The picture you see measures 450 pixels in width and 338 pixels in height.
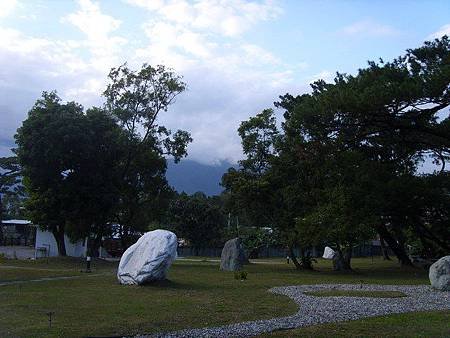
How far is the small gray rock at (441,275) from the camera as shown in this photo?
61.7ft

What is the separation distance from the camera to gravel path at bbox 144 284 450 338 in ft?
33.7

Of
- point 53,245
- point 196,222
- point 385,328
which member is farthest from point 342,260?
point 196,222

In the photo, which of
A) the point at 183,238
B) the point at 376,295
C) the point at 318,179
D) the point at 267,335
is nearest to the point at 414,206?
the point at 318,179

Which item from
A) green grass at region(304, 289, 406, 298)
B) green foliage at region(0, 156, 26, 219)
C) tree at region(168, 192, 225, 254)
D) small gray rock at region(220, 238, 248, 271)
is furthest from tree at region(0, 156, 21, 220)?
green grass at region(304, 289, 406, 298)

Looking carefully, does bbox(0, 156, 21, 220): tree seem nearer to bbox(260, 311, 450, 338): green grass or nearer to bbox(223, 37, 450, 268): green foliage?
bbox(223, 37, 450, 268): green foliage

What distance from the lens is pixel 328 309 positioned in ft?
44.2

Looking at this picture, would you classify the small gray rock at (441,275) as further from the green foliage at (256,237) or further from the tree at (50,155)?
the tree at (50,155)

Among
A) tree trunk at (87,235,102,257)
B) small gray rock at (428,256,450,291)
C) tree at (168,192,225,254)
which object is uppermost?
tree at (168,192,225,254)

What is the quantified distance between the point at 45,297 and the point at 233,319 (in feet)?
20.8

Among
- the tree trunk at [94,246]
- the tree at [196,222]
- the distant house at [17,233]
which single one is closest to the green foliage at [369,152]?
the tree trunk at [94,246]

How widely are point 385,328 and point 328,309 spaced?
290cm

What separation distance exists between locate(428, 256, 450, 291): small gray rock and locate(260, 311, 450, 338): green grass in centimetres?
700

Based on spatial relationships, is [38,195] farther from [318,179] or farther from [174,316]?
[174,316]

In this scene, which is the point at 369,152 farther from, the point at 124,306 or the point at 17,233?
the point at 17,233
